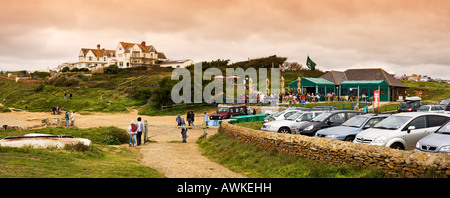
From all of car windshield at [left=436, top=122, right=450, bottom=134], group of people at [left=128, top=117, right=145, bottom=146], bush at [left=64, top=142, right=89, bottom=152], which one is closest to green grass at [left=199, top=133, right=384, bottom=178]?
car windshield at [left=436, top=122, right=450, bottom=134]

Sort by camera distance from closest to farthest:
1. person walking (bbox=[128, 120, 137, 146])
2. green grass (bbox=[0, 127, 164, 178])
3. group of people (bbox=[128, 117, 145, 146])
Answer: green grass (bbox=[0, 127, 164, 178]) → person walking (bbox=[128, 120, 137, 146]) → group of people (bbox=[128, 117, 145, 146])

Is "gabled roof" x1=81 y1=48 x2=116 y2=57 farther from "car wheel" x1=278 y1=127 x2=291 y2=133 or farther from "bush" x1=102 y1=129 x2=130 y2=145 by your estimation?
"car wheel" x1=278 y1=127 x2=291 y2=133

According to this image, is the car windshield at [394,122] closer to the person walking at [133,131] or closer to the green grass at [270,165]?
the green grass at [270,165]

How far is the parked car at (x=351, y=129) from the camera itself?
1395 cm

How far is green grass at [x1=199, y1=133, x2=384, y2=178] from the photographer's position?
9.92m

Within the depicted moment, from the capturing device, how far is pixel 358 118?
50.3ft

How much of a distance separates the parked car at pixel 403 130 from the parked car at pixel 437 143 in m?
1.05

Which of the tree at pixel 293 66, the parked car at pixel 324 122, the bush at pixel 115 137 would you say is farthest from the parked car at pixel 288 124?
the tree at pixel 293 66

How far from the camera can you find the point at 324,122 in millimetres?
16953

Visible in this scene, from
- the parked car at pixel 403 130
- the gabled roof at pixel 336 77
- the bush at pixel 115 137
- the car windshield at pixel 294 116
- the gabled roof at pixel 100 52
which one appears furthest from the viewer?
the gabled roof at pixel 100 52

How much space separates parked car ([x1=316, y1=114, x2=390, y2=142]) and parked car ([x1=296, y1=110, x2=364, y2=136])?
1.67m

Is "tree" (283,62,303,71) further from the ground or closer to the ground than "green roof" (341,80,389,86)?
further from the ground

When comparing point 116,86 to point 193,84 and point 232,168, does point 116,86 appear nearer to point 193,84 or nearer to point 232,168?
point 193,84

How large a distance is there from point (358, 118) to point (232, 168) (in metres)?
5.82
